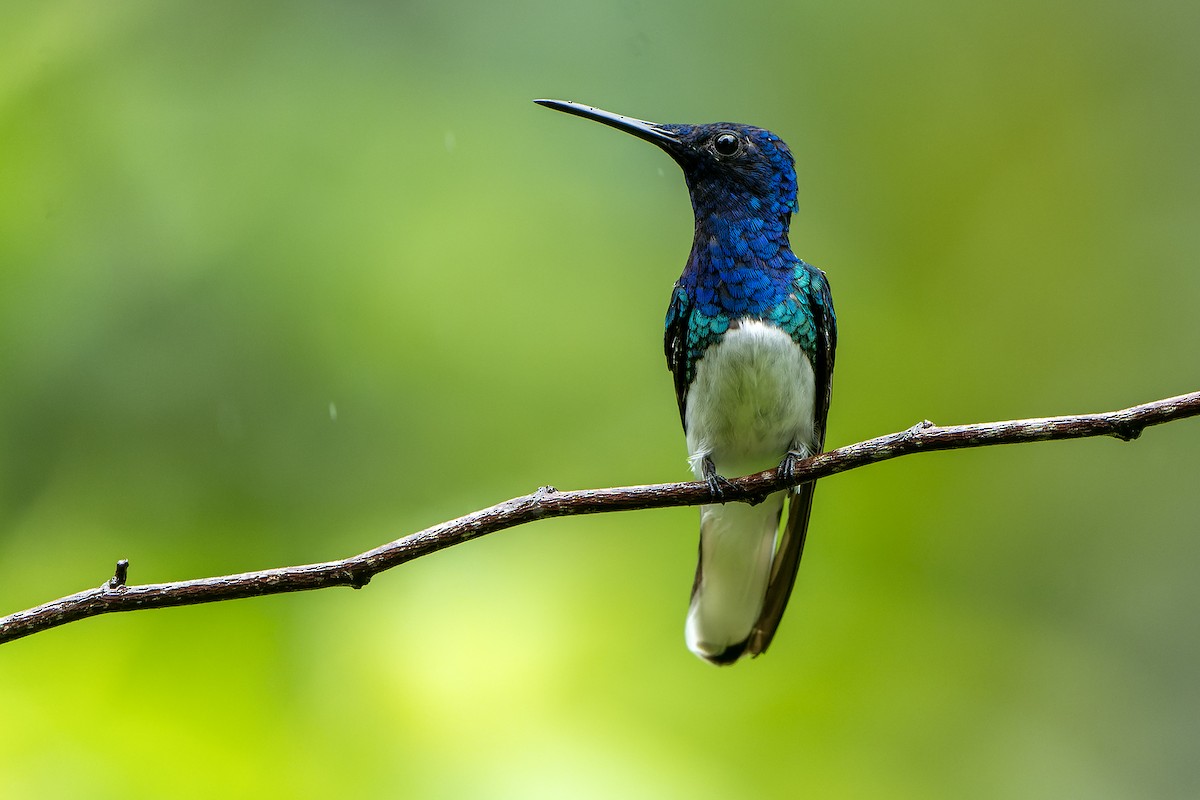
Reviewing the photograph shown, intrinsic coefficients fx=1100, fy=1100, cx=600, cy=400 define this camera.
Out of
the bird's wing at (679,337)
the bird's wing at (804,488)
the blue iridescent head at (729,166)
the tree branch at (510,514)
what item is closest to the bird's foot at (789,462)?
the bird's wing at (804,488)

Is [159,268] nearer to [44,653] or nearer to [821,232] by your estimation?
[44,653]

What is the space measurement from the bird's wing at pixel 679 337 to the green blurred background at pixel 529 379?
1.22 metres

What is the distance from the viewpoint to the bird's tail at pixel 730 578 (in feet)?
11.1

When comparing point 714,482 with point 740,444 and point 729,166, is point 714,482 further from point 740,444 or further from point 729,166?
point 729,166

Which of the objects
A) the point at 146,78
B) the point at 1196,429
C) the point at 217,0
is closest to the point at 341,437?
the point at 146,78

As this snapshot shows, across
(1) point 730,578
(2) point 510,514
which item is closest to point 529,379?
(1) point 730,578

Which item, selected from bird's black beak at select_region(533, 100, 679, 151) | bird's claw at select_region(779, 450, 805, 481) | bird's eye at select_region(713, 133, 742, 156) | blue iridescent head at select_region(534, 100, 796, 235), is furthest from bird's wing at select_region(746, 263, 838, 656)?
bird's black beak at select_region(533, 100, 679, 151)

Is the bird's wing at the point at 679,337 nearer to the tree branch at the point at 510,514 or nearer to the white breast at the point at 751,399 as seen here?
the white breast at the point at 751,399

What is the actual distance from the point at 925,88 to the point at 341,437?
3.25m

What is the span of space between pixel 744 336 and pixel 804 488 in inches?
22.7

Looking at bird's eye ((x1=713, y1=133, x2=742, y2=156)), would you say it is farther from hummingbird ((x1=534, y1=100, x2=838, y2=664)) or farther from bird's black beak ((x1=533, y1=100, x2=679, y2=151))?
bird's black beak ((x1=533, y1=100, x2=679, y2=151))

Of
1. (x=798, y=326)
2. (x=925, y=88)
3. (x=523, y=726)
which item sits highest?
(x=925, y=88)

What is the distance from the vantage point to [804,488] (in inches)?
126

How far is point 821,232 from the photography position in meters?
4.77
